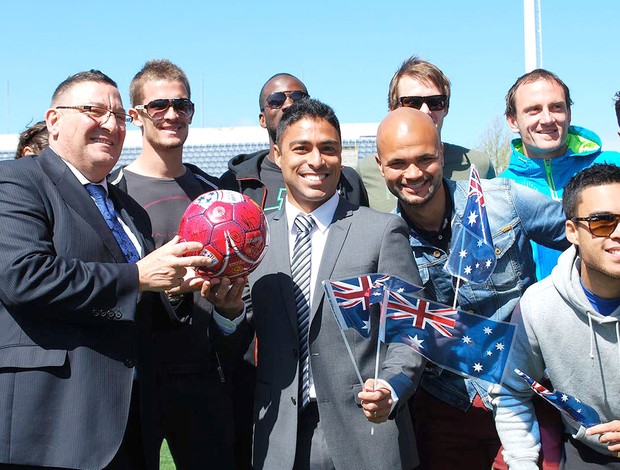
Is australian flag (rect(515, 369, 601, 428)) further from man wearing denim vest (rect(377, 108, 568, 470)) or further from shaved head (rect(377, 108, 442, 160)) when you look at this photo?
shaved head (rect(377, 108, 442, 160))

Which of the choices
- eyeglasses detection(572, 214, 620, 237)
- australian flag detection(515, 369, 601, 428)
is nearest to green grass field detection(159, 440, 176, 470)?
australian flag detection(515, 369, 601, 428)

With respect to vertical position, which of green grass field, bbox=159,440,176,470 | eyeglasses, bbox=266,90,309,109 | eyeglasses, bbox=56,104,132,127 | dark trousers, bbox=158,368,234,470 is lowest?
green grass field, bbox=159,440,176,470

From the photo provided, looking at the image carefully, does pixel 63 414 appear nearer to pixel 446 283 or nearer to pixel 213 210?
pixel 213 210

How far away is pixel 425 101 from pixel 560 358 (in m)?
2.17

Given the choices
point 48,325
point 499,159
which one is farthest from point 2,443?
point 499,159

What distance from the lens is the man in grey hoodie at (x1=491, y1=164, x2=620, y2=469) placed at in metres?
3.41

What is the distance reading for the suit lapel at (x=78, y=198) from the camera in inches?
143

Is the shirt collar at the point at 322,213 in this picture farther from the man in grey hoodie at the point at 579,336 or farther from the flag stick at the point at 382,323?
the man in grey hoodie at the point at 579,336

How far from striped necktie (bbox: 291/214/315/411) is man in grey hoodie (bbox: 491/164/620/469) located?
0.92 m

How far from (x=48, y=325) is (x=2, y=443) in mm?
520

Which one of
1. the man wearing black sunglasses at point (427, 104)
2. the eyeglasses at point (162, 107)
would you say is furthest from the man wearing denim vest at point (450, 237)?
the eyeglasses at point (162, 107)

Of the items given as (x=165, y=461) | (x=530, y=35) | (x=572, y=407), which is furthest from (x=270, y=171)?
(x=530, y=35)

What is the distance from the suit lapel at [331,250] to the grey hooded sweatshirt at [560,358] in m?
0.89

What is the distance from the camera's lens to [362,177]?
5.57 metres
